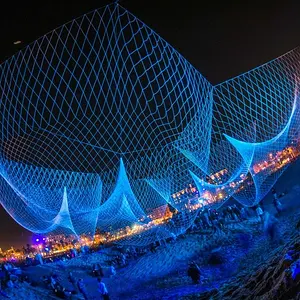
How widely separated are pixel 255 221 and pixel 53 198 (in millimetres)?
10972

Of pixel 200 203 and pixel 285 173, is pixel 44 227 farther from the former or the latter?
pixel 285 173

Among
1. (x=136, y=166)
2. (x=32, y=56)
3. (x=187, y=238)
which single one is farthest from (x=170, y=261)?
(x=32, y=56)

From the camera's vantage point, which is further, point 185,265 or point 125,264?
point 125,264

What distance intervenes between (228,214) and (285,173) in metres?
6.92

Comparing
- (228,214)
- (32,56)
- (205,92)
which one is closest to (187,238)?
(228,214)

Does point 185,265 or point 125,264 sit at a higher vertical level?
point 185,265

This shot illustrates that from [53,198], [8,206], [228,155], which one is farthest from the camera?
[228,155]

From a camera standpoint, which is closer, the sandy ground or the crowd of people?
the sandy ground

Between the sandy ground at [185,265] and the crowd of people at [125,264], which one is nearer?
the sandy ground at [185,265]

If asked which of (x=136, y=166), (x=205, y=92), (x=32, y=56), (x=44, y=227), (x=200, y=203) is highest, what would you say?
(x=32, y=56)

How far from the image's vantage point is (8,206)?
1867 cm

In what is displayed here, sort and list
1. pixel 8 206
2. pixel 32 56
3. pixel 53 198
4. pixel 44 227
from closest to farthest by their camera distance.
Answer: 1. pixel 32 56
2. pixel 8 206
3. pixel 53 198
4. pixel 44 227

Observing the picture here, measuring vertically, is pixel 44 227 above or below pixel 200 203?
above

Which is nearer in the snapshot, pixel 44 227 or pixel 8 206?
pixel 8 206
